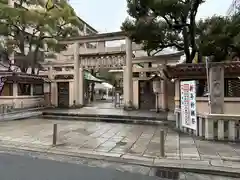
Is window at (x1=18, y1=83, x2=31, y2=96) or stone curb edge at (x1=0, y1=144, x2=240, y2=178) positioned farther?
window at (x1=18, y1=83, x2=31, y2=96)

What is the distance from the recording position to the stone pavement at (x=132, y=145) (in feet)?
19.1

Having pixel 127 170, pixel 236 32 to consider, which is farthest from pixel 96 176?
pixel 236 32

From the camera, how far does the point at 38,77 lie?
16984 millimetres

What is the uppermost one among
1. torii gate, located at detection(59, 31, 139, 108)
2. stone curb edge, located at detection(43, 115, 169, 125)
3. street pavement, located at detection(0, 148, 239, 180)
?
torii gate, located at detection(59, 31, 139, 108)

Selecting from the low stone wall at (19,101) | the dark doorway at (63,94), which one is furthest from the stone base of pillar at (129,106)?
the low stone wall at (19,101)

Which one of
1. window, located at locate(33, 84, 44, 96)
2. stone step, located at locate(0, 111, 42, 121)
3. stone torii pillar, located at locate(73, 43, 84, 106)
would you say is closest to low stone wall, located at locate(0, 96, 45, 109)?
window, located at locate(33, 84, 44, 96)

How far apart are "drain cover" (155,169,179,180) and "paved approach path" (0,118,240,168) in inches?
27.3

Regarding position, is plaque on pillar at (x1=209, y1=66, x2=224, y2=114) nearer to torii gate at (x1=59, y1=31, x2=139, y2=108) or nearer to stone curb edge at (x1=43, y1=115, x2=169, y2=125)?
stone curb edge at (x1=43, y1=115, x2=169, y2=125)

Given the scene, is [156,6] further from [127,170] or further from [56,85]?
[56,85]

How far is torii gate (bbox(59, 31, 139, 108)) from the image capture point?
16078mm

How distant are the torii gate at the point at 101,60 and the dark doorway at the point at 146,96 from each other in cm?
75

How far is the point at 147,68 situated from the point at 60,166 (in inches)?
455

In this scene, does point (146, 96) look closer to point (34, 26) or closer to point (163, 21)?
point (163, 21)

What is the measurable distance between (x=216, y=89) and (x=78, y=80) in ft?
37.4
